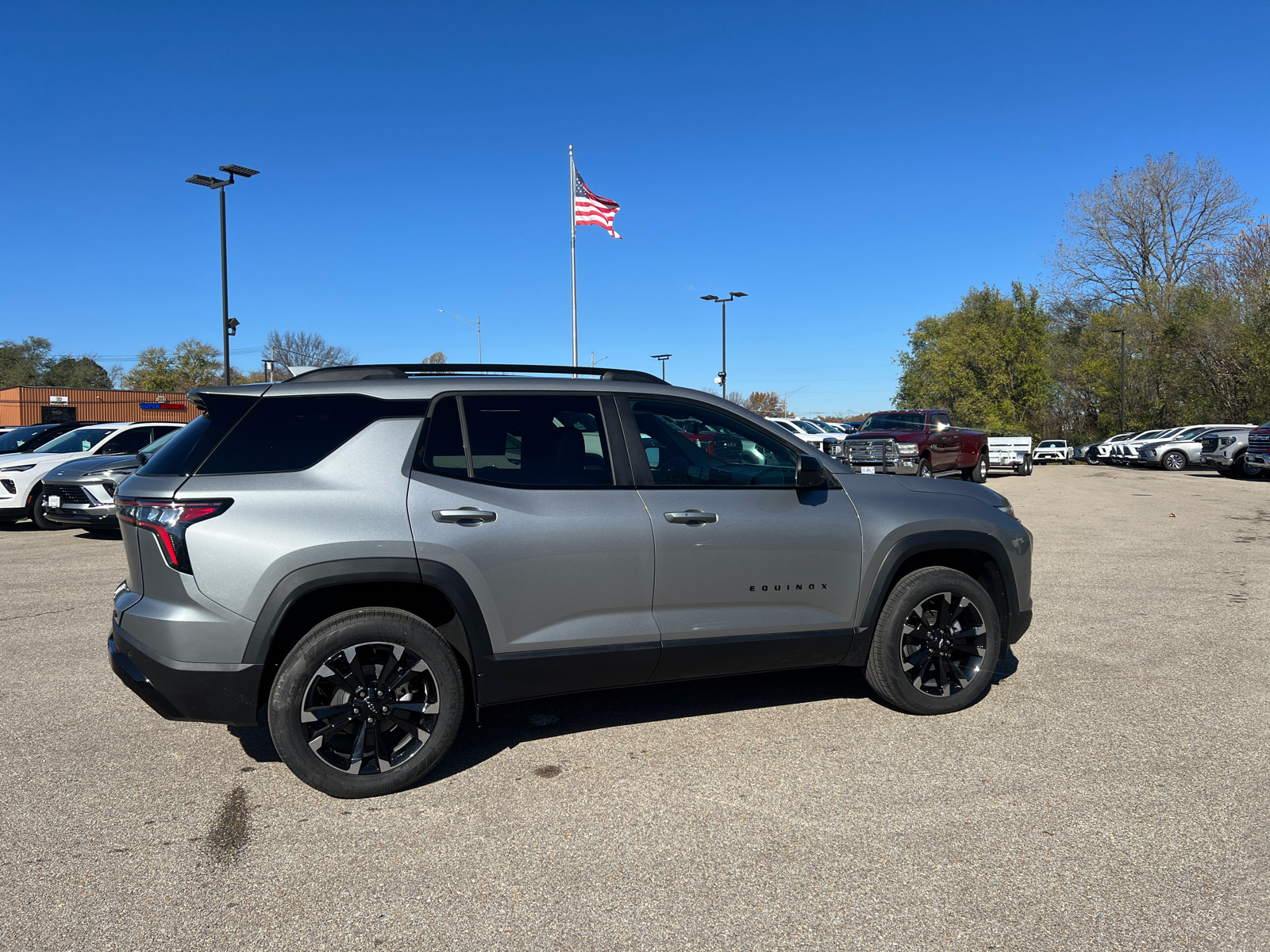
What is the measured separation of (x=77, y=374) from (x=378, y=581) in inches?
4142

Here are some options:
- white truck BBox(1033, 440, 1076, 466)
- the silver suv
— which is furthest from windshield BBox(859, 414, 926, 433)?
white truck BBox(1033, 440, 1076, 466)

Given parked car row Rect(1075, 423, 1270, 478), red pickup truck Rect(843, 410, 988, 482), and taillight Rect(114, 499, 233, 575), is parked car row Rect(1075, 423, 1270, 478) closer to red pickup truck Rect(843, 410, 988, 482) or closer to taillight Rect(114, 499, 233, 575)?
red pickup truck Rect(843, 410, 988, 482)

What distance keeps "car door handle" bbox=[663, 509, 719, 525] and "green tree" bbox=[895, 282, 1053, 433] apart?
54.6 metres

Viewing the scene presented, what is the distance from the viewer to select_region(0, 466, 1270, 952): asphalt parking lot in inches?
107

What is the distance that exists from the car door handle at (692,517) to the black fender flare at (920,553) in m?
0.92

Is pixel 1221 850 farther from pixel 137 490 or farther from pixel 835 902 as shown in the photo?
pixel 137 490

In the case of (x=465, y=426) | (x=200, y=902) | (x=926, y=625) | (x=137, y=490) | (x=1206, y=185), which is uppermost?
(x=1206, y=185)

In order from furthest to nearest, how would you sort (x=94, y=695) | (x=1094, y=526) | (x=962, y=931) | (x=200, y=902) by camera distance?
(x=1094, y=526)
(x=94, y=695)
(x=200, y=902)
(x=962, y=931)

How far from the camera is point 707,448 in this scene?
433 cm

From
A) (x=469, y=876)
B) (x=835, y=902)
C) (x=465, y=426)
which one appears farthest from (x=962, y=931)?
(x=465, y=426)

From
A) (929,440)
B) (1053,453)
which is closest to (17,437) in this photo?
(929,440)

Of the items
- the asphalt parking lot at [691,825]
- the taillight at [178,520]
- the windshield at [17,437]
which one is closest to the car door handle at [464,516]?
the taillight at [178,520]

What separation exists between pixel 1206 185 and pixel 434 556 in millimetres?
65053

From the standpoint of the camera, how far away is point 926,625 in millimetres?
4559
